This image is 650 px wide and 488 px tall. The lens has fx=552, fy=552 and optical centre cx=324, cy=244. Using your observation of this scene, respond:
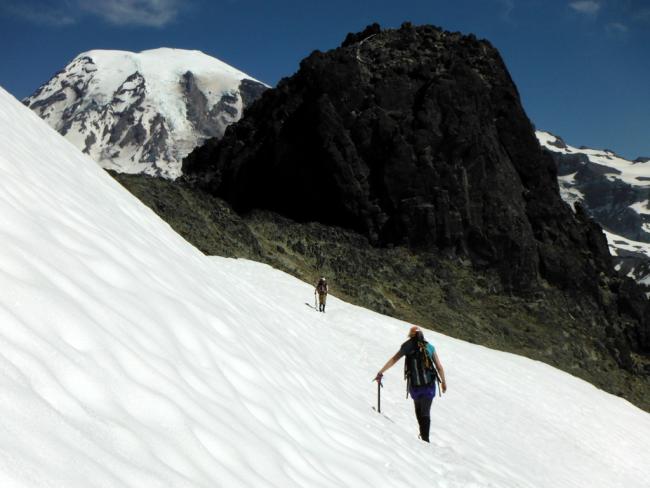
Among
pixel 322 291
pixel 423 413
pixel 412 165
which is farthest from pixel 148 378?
pixel 412 165

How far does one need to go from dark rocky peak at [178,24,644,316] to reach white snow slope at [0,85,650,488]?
177ft

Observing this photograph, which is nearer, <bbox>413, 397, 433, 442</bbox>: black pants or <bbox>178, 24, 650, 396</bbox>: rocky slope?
<bbox>413, 397, 433, 442</bbox>: black pants

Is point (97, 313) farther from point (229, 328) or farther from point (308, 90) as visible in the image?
point (308, 90)

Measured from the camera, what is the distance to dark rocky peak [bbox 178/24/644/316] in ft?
216

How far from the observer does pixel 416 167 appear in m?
67.2

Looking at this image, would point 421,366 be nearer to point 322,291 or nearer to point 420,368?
point 420,368

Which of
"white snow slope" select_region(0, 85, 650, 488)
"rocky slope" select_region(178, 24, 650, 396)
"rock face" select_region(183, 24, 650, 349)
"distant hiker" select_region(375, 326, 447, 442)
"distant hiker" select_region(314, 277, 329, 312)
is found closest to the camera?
"white snow slope" select_region(0, 85, 650, 488)

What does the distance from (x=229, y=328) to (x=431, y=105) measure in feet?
219

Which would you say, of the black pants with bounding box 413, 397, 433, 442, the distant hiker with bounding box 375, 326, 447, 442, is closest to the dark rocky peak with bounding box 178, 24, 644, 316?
the black pants with bounding box 413, 397, 433, 442

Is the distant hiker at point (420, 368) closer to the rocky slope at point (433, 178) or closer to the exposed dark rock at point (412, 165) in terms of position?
the rocky slope at point (433, 178)

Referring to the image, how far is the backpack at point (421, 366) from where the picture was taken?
9547 mm

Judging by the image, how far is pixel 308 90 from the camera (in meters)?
71.8

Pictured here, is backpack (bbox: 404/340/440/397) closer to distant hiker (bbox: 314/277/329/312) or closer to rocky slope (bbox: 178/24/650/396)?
distant hiker (bbox: 314/277/329/312)

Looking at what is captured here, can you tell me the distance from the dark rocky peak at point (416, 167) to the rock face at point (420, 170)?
0.14 metres
